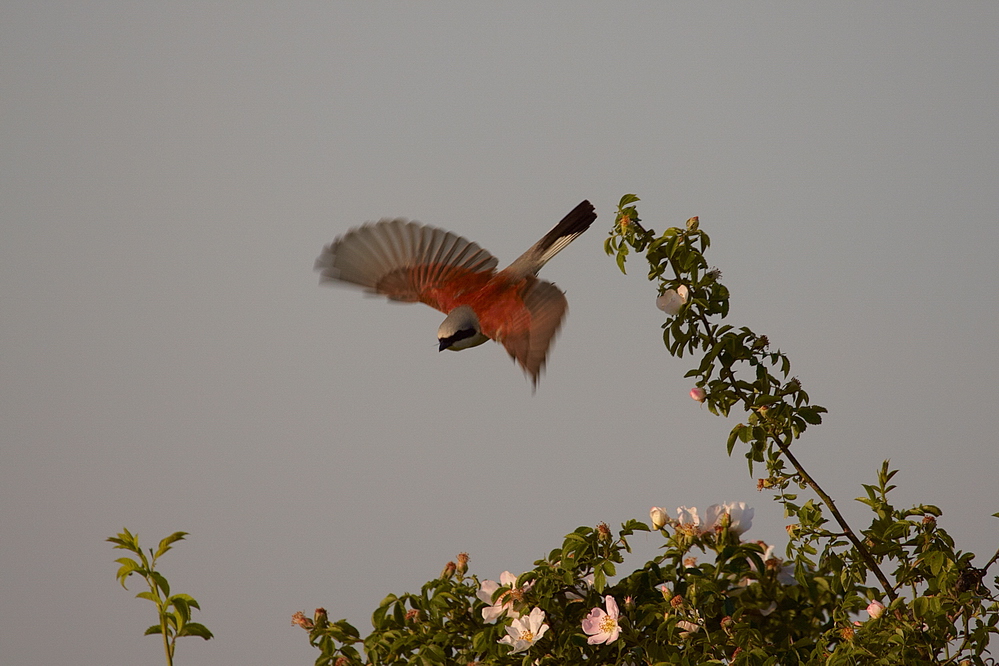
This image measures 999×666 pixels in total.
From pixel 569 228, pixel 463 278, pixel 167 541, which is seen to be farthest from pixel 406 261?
pixel 167 541

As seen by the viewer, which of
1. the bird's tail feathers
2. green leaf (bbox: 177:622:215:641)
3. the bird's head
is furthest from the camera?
the bird's head

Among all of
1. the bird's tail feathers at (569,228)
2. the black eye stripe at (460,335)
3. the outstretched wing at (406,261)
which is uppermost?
the outstretched wing at (406,261)

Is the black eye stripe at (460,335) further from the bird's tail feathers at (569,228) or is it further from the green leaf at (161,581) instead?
the green leaf at (161,581)

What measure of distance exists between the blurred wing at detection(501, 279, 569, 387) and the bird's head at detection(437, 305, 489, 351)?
239 millimetres

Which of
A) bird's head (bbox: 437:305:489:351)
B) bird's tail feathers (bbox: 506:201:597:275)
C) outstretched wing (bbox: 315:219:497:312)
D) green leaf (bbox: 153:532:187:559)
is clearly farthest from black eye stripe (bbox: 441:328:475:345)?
green leaf (bbox: 153:532:187:559)

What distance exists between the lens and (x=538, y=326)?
→ 264cm

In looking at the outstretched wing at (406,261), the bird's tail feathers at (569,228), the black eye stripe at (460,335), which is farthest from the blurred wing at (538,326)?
the outstretched wing at (406,261)

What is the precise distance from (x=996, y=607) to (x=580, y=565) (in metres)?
0.90

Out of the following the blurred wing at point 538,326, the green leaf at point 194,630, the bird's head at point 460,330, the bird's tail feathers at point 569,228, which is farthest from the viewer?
the bird's head at point 460,330

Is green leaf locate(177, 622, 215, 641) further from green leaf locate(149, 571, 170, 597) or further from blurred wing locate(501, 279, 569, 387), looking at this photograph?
blurred wing locate(501, 279, 569, 387)

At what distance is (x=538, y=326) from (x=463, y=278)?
0.53 metres

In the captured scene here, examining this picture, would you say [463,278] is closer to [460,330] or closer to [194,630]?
[460,330]

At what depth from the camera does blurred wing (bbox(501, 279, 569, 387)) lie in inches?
102

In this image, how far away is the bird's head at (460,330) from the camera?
9.49 feet
